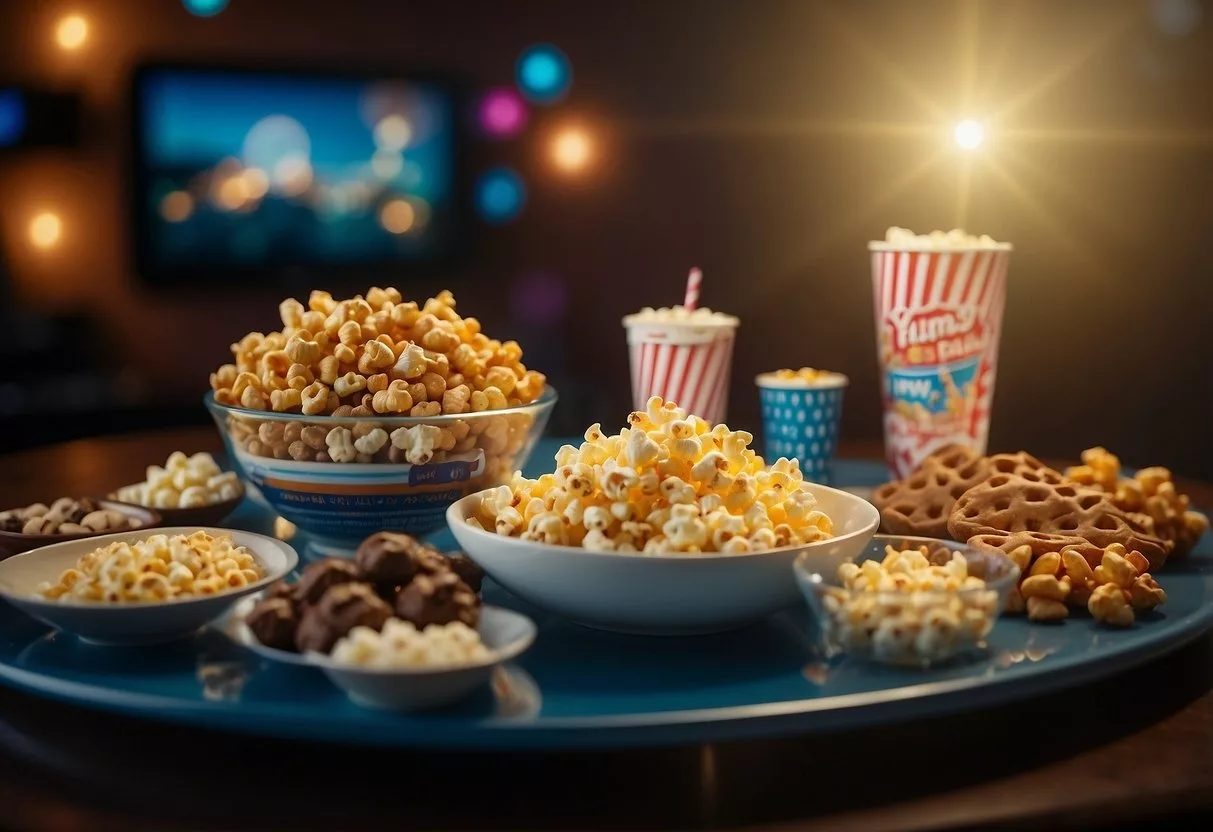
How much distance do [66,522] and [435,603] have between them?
0.58 m

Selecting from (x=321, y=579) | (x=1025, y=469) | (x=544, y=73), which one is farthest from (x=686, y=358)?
(x=544, y=73)

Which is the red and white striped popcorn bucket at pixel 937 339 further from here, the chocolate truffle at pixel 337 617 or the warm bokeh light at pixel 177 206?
the warm bokeh light at pixel 177 206

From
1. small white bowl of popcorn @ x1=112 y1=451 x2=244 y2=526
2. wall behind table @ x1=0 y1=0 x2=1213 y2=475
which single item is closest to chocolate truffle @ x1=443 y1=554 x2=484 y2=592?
small white bowl of popcorn @ x1=112 y1=451 x2=244 y2=526

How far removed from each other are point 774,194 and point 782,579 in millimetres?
3968

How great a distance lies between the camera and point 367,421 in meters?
1.33

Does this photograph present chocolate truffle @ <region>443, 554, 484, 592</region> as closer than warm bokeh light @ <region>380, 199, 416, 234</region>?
Yes

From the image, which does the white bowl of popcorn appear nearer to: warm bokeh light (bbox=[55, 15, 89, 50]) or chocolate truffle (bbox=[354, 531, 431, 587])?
chocolate truffle (bbox=[354, 531, 431, 587])

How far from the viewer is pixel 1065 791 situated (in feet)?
2.85

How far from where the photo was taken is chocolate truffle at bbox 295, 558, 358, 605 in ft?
3.29

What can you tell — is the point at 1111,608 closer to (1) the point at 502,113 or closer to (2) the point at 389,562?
(2) the point at 389,562

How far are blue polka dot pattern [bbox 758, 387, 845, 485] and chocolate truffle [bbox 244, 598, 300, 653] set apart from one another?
942 millimetres

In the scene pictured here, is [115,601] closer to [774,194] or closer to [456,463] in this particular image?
[456,463]

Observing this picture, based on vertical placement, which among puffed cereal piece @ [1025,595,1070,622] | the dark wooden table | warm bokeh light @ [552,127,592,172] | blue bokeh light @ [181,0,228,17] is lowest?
the dark wooden table

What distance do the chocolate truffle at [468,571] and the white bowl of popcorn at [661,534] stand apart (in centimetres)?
2
